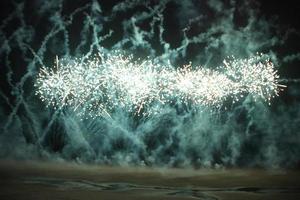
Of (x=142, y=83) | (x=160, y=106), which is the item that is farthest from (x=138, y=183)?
(x=142, y=83)

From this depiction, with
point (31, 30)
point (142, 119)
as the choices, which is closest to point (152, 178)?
point (142, 119)

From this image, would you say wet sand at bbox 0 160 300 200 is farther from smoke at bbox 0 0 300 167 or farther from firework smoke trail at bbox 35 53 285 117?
firework smoke trail at bbox 35 53 285 117

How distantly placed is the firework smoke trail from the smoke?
109mm

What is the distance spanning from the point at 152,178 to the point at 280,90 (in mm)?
2402

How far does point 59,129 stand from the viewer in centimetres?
759

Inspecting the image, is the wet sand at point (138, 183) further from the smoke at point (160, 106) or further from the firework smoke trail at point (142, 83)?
the firework smoke trail at point (142, 83)

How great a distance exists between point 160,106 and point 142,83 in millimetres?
460

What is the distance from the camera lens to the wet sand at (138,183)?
677 centimetres

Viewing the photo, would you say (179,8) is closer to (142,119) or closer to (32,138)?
(142,119)

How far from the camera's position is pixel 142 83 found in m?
7.54

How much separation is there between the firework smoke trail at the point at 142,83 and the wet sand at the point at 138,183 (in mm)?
975

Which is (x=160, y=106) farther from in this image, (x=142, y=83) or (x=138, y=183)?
(x=138, y=183)

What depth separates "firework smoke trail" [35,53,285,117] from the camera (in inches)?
294

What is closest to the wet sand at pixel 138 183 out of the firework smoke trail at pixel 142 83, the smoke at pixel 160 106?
the smoke at pixel 160 106
